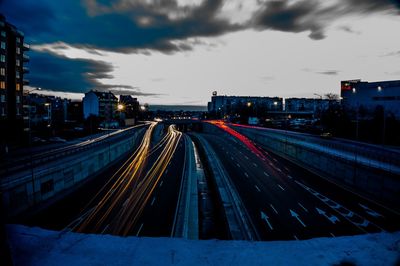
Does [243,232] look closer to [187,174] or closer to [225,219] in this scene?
[225,219]

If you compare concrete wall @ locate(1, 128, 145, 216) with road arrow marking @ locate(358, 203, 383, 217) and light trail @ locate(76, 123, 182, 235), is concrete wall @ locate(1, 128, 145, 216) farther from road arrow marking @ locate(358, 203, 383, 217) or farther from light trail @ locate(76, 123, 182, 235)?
road arrow marking @ locate(358, 203, 383, 217)

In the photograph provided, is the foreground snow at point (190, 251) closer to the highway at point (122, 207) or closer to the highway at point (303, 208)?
the highway at point (303, 208)

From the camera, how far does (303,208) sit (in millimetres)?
29578

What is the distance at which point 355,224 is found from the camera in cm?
2533

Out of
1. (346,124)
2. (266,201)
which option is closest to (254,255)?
(266,201)

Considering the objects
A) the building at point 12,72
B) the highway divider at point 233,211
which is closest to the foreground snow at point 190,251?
the highway divider at point 233,211

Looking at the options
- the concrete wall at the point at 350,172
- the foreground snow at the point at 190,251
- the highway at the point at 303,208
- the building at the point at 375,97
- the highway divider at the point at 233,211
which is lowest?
the highway divider at the point at 233,211

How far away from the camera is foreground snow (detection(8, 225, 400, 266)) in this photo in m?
9.43

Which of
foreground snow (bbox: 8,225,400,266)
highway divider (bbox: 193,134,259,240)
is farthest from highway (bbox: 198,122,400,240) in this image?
foreground snow (bbox: 8,225,400,266)

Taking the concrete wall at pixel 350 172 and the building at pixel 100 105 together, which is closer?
the concrete wall at pixel 350 172

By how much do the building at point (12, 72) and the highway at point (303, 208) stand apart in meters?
51.2

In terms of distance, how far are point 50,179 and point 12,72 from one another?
2068 inches

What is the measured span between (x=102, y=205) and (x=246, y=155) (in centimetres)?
4470

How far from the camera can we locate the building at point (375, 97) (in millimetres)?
88500
